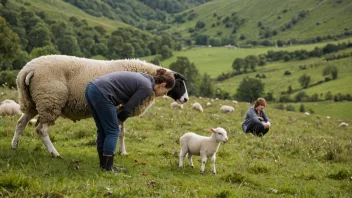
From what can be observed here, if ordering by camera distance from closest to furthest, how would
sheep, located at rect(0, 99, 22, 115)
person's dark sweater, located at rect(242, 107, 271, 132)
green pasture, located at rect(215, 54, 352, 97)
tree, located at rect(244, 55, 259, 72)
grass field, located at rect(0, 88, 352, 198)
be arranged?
grass field, located at rect(0, 88, 352, 198) < sheep, located at rect(0, 99, 22, 115) < person's dark sweater, located at rect(242, 107, 271, 132) < green pasture, located at rect(215, 54, 352, 97) < tree, located at rect(244, 55, 259, 72)

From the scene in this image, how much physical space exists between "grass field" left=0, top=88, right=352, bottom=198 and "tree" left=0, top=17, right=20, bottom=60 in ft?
118

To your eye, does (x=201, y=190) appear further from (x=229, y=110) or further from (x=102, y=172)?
(x=229, y=110)

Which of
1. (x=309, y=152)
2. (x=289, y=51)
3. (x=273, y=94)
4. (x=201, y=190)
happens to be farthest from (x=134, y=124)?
(x=289, y=51)

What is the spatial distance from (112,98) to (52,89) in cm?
190

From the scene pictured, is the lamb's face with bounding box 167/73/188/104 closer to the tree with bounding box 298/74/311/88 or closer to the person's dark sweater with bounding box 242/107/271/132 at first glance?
the person's dark sweater with bounding box 242/107/271/132

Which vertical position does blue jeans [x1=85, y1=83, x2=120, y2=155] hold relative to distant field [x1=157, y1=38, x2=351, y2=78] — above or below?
above

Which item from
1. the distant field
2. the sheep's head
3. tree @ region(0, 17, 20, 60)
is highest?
the sheep's head

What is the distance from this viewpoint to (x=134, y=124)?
14.0 metres

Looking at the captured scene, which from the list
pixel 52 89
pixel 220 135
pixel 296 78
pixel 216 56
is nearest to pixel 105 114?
pixel 52 89

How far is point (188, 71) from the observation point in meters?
99.9

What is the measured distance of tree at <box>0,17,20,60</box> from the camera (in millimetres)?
43716

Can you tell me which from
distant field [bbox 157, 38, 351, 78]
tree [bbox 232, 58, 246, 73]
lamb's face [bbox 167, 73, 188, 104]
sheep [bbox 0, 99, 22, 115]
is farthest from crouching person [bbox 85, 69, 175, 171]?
tree [bbox 232, 58, 246, 73]

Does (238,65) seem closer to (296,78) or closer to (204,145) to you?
(296,78)

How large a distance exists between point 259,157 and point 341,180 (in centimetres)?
258
